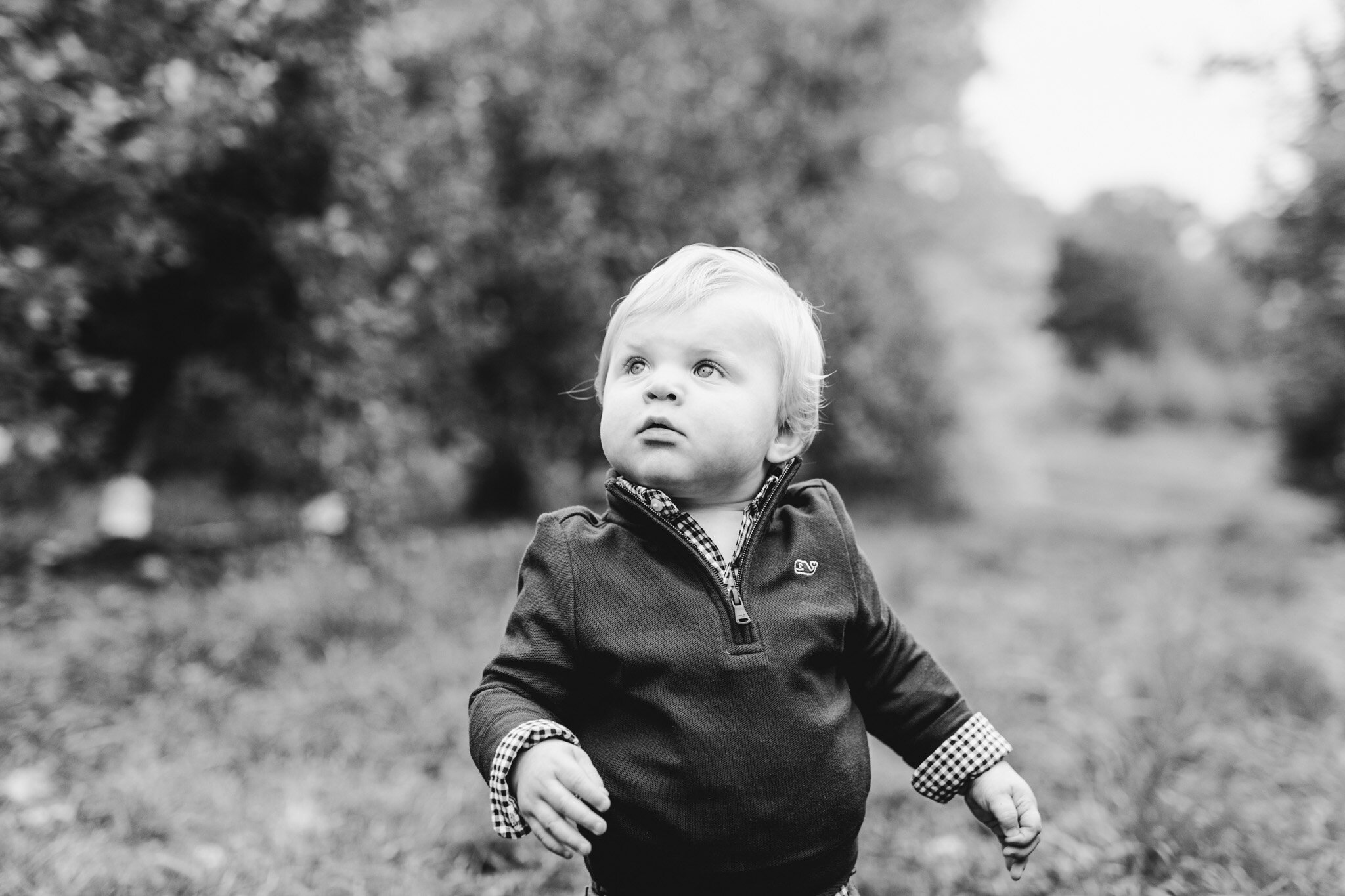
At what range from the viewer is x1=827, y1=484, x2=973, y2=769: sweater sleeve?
5.82 ft

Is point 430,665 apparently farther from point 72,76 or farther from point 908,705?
point 72,76

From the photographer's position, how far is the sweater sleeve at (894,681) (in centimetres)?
177

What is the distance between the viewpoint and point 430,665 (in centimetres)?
382

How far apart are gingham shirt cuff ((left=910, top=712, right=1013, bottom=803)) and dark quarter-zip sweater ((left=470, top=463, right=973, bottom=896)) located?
32mm

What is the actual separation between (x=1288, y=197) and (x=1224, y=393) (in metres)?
19.6

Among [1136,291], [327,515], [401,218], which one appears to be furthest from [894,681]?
[1136,291]

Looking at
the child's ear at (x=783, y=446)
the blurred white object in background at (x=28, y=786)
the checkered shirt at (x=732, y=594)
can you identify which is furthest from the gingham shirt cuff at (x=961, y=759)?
the blurred white object in background at (x=28, y=786)

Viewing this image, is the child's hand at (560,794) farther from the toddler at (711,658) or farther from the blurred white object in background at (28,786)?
the blurred white object in background at (28,786)

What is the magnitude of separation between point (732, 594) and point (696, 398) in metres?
0.33

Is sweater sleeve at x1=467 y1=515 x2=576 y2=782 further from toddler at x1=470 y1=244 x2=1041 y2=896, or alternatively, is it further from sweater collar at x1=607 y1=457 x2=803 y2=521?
sweater collar at x1=607 y1=457 x2=803 y2=521

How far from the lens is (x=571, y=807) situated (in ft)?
4.69

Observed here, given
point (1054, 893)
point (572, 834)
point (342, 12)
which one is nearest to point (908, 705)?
point (572, 834)

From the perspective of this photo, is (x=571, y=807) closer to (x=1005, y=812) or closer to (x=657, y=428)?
(x=657, y=428)

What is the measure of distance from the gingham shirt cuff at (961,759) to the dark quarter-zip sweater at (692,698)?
32 millimetres
